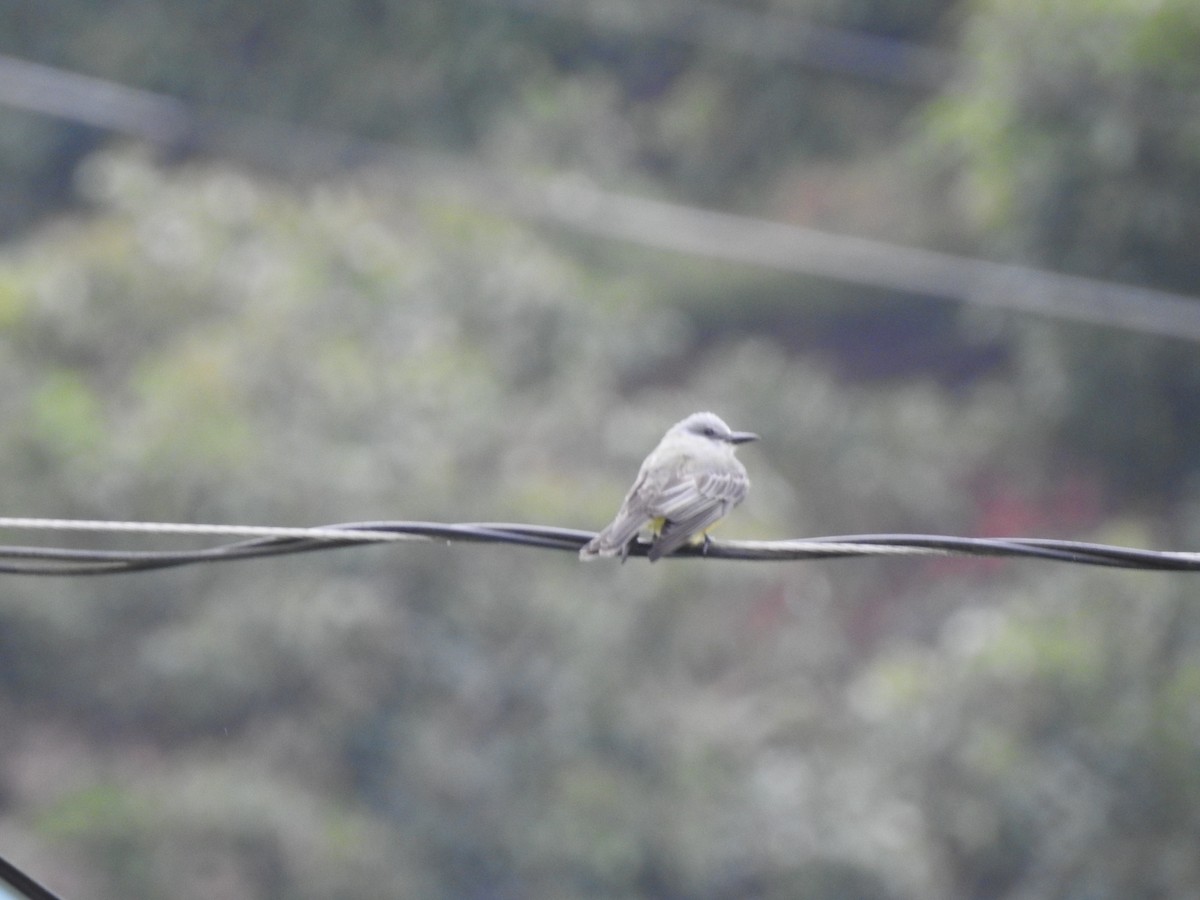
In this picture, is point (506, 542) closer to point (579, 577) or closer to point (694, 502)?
point (694, 502)

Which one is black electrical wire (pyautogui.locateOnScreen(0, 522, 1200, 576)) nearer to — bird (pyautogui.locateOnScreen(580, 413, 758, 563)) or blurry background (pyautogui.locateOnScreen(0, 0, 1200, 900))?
bird (pyautogui.locateOnScreen(580, 413, 758, 563))

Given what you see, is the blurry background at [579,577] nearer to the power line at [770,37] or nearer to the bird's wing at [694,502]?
the power line at [770,37]

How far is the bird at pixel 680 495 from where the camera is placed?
4820mm

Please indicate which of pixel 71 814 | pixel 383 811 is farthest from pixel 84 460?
pixel 383 811

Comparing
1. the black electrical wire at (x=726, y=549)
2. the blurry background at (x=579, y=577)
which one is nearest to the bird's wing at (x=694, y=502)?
the black electrical wire at (x=726, y=549)

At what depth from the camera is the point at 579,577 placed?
39.0 ft

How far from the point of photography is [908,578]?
683 inches

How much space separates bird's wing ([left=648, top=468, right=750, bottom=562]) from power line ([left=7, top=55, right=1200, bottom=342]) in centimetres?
788

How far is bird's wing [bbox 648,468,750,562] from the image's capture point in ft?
16.0

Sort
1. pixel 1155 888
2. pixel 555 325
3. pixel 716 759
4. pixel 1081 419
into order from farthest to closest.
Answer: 1. pixel 1081 419
2. pixel 555 325
3. pixel 716 759
4. pixel 1155 888

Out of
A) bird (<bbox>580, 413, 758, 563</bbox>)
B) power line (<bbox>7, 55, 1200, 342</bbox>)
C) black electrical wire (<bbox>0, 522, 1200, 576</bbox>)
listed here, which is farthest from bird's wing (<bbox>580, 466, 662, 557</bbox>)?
power line (<bbox>7, 55, 1200, 342</bbox>)

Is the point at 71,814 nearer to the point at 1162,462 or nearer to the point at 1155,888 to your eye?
the point at 1155,888

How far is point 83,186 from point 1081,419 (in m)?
10.4

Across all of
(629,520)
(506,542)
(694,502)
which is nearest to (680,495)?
(694,502)
